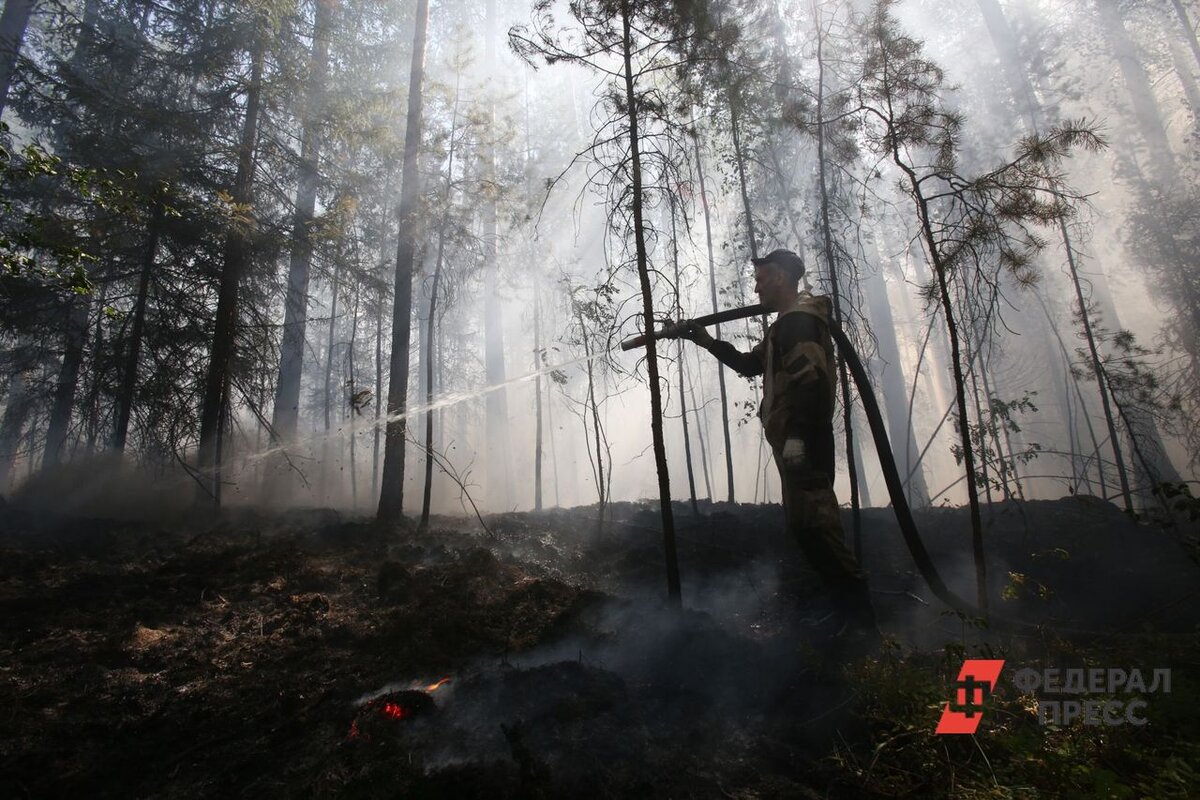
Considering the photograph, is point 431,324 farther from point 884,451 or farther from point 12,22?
point 12,22

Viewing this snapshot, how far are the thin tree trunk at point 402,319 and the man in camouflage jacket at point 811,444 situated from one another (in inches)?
272

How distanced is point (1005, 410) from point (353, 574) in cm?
1050

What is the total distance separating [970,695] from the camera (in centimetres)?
263

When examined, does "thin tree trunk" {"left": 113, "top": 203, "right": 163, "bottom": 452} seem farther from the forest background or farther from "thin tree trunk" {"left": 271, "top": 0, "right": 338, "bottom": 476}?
"thin tree trunk" {"left": 271, "top": 0, "right": 338, "bottom": 476}

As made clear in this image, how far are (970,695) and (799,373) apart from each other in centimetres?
224

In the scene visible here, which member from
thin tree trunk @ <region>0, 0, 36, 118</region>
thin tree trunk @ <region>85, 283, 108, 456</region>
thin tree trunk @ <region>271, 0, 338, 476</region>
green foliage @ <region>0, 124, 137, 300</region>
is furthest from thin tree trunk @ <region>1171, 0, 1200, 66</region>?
thin tree trunk @ <region>0, 0, 36, 118</region>

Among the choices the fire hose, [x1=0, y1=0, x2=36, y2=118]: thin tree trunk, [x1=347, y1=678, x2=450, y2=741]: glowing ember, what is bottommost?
[x1=347, y1=678, x2=450, y2=741]: glowing ember

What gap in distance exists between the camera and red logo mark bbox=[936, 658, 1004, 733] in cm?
232

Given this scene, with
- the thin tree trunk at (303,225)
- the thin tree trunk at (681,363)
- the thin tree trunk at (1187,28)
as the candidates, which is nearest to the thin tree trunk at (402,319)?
the thin tree trunk at (303,225)

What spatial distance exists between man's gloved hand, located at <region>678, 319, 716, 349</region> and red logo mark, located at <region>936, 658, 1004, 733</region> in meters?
2.86

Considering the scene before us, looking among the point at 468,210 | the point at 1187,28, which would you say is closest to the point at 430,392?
the point at 468,210

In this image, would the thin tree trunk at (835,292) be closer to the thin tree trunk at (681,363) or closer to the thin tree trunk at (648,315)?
the thin tree trunk at (681,363)

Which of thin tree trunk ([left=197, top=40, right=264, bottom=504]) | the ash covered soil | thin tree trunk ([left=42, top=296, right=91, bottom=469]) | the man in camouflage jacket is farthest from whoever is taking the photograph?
thin tree trunk ([left=42, top=296, right=91, bottom=469])

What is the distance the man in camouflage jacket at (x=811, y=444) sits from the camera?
12.8 feet
